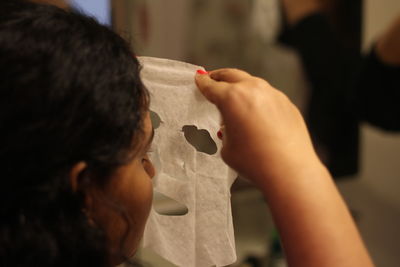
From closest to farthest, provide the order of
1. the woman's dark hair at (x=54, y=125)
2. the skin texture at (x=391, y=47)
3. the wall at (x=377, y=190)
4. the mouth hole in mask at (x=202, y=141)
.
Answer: the woman's dark hair at (x=54, y=125), the mouth hole in mask at (x=202, y=141), the skin texture at (x=391, y=47), the wall at (x=377, y=190)

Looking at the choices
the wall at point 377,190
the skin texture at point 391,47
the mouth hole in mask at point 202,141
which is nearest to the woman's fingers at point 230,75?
the mouth hole in mask at point 202,141

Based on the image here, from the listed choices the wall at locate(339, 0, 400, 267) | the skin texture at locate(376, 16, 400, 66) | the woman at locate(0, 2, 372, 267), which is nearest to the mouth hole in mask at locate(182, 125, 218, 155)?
the woman at locate(0, 2, 372, 267)

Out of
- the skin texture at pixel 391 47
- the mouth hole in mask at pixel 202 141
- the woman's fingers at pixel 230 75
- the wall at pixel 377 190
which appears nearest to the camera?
the woman's fingers at pixel 230 75

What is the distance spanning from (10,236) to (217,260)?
0.28 meters

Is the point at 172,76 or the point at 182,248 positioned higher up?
the point at 172,76

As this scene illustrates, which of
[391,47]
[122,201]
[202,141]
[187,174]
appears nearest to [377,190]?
[391,47]

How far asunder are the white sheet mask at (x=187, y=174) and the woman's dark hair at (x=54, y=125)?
0.11m

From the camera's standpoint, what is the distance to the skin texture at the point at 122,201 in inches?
15.4

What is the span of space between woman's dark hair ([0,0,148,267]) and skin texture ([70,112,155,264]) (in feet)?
0.05

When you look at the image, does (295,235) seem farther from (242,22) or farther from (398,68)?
(242,22)

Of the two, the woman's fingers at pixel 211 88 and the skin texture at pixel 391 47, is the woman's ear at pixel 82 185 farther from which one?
the skin texture at pixel 391 47

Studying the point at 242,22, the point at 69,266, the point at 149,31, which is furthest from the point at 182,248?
the point at 242,22

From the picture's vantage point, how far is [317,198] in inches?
15.4

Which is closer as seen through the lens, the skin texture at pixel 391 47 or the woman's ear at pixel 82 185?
the woman's ear at pixel 82 185
